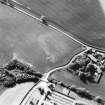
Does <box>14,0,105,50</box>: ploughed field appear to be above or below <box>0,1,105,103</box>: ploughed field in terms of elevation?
above

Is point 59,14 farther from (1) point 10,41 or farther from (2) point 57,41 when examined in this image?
(1) point 10,41

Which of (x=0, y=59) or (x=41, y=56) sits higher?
(x=41, y=56)

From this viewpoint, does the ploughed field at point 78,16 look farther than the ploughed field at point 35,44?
Yes

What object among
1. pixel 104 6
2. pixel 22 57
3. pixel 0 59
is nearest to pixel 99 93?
pixel 22 57

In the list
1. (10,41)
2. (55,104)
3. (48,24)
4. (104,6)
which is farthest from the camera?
(104,6)

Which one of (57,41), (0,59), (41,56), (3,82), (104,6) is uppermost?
(104,6)

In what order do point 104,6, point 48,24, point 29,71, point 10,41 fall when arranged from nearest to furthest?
point 29,71, point 10,41, point 48,24, point 104,6

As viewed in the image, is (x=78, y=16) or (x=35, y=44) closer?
(x=35, y=44)

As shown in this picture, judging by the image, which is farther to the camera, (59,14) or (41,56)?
Answer: (59,14)

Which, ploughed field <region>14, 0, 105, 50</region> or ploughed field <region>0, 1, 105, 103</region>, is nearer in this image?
ploughed field <region>0, 1, 105, 103</region>

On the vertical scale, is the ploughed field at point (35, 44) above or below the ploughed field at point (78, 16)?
below

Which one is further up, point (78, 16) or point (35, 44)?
point (78, 16)
